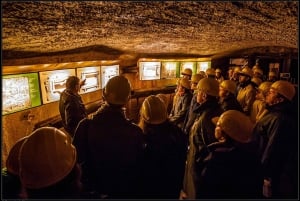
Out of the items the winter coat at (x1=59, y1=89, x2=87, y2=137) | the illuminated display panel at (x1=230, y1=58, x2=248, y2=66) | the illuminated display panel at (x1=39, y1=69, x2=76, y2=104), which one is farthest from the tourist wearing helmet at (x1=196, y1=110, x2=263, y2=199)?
the illuminated display panel at (x1=230, y1=58, x2=248, y2=66)

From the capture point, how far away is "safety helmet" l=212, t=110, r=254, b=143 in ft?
9.03

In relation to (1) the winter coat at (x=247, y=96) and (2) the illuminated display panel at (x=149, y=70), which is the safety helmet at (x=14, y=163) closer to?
(1) the winter coat at (x=247, y=96)

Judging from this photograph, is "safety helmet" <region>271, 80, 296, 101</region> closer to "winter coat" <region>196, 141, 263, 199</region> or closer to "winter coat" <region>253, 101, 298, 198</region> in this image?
"winter coat" <region>253, 101, 298, 198</region>

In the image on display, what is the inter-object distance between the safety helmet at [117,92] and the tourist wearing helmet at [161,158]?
42 cm

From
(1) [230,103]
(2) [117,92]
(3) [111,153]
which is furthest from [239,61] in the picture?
(3) [111,153]

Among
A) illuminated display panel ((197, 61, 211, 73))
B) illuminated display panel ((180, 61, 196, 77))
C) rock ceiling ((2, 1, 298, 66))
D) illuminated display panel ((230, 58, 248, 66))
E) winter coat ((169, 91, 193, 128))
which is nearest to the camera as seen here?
rock ceiling ((2, 1, 298, 66))

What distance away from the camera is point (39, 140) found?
76.9 inches

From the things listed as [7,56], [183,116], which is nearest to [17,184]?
[7,56]

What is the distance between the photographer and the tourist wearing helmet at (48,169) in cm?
183

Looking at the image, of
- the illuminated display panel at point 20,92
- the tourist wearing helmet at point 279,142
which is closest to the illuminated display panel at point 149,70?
the illuminated display panel at point 20,92

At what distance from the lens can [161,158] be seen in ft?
9.91

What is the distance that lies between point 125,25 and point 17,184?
124 inches

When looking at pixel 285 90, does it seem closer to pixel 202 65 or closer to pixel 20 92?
pixel 20 92

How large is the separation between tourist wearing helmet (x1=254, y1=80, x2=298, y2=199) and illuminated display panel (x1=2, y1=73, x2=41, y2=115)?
508 centimetres
